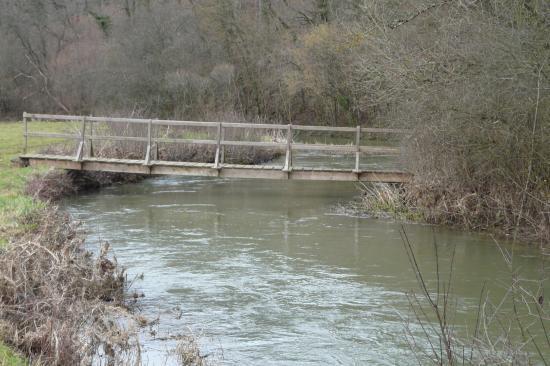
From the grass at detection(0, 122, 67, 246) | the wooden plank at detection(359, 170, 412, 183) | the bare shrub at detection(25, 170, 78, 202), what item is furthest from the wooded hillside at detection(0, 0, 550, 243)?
the bare shrub at detection(25, 170, 78, 202)

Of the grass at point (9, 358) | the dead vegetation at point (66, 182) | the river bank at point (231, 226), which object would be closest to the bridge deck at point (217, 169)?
the dead vegetation at point (66, 182)

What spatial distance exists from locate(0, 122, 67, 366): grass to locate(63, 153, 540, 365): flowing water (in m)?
1.42

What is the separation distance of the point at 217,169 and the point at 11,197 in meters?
5.68

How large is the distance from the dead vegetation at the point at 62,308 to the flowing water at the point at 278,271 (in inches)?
18.9

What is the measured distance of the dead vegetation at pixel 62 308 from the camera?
638 cm

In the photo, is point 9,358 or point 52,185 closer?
point 9,358

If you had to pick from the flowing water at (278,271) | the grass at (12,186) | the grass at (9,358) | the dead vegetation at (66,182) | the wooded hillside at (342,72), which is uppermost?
the wooded hillside at (342,72)

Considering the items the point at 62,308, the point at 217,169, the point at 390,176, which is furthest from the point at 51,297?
the point at 390,176

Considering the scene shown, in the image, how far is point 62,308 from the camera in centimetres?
736

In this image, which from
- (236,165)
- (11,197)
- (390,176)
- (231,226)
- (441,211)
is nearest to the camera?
(11,197)

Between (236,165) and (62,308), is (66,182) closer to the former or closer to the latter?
(236,165)

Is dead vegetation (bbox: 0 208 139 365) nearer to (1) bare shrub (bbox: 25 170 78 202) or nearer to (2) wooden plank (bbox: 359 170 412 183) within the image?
(1) bare shrub (bbox: 25 170 78 202)

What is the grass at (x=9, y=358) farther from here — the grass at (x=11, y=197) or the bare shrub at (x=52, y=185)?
the bare shrub at (x=52, y=185)

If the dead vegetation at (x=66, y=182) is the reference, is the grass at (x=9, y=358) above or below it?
below
